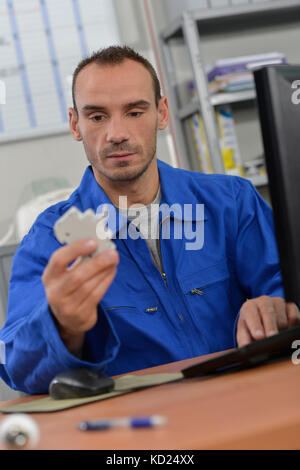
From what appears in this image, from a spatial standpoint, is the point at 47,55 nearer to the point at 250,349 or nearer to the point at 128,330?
the point at 128,330

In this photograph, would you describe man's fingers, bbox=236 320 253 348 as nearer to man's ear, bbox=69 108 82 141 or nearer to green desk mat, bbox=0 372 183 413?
green desk mat, bbox=0 372 183 413

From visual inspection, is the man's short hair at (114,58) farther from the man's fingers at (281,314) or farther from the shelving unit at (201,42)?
the shelving unit at (201,42)

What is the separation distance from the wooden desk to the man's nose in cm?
58

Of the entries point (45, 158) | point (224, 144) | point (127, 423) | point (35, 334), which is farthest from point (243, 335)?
point (45, 158)

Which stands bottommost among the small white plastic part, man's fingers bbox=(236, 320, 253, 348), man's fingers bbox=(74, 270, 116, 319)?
man's fingers bbox=(236, 320, 253, 348)

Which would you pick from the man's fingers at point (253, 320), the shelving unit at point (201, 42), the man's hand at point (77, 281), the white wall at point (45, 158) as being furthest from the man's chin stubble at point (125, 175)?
the white wall at point (45, 158)

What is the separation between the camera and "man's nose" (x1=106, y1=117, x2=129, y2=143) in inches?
48.5

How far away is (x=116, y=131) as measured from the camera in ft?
4.07

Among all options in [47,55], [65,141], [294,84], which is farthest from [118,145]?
Answer: [47,55]

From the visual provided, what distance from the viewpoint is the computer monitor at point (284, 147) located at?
0.75 metres

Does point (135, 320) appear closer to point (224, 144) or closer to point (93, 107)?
point (93, 107)

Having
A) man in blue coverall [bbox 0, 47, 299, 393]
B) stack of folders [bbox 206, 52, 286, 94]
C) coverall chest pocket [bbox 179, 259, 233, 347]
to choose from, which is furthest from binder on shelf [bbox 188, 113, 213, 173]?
coverall chest pocket [bbox 179, 259, 233, 347]

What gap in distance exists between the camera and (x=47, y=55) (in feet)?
10.5

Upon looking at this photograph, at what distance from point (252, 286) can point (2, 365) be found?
0.52 meters
